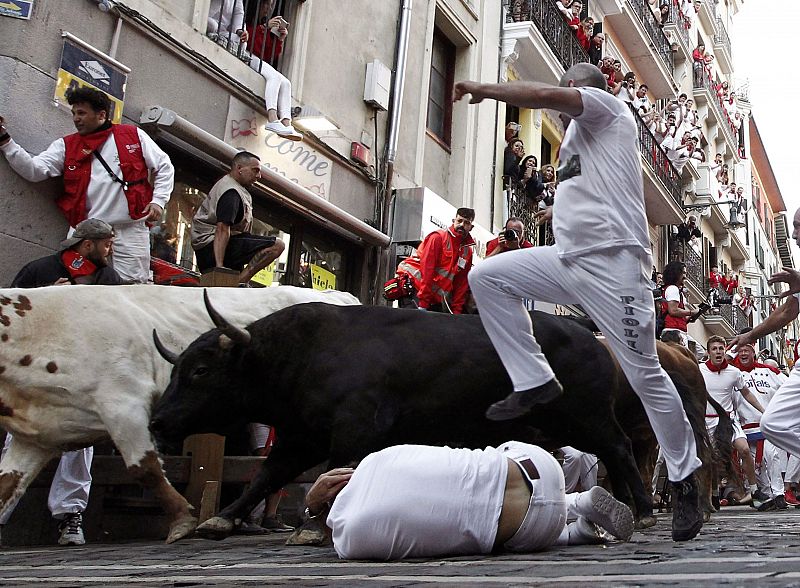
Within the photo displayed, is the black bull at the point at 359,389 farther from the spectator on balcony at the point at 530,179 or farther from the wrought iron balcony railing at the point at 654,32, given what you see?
the wrought iron balcony railing at the point at 654,32

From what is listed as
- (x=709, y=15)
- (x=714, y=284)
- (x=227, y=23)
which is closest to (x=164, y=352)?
(x=227, y=23)

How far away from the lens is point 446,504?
3.50 m

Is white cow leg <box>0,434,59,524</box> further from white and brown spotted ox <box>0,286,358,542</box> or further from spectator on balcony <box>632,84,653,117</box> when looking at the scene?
spectator on balcony <box>632,84,653,117</box>

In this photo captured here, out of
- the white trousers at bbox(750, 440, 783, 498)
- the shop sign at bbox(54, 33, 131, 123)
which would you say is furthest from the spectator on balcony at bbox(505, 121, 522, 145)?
the shop sign at bbox(54, 33, 131, 123)

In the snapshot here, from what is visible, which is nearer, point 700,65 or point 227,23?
point 227,23

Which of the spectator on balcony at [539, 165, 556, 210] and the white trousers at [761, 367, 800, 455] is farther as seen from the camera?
the spectator on balcony at [539, 165, 556, 210]

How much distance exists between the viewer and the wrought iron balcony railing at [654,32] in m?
26.6

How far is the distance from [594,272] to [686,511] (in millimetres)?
1198

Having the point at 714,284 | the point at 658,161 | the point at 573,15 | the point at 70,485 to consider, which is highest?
the point at 573,15

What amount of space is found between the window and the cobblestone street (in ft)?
40.0

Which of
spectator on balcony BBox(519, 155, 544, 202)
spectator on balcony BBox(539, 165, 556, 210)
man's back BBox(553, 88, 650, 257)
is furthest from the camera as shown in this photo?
spectator on balcony BBox(539, 165, 556, 210)

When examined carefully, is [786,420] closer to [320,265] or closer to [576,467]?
[576,467]

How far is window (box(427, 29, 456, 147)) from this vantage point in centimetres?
1616

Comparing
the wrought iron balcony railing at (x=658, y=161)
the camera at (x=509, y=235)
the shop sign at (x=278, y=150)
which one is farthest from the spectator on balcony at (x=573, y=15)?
the camera at (x=509, y=235)
